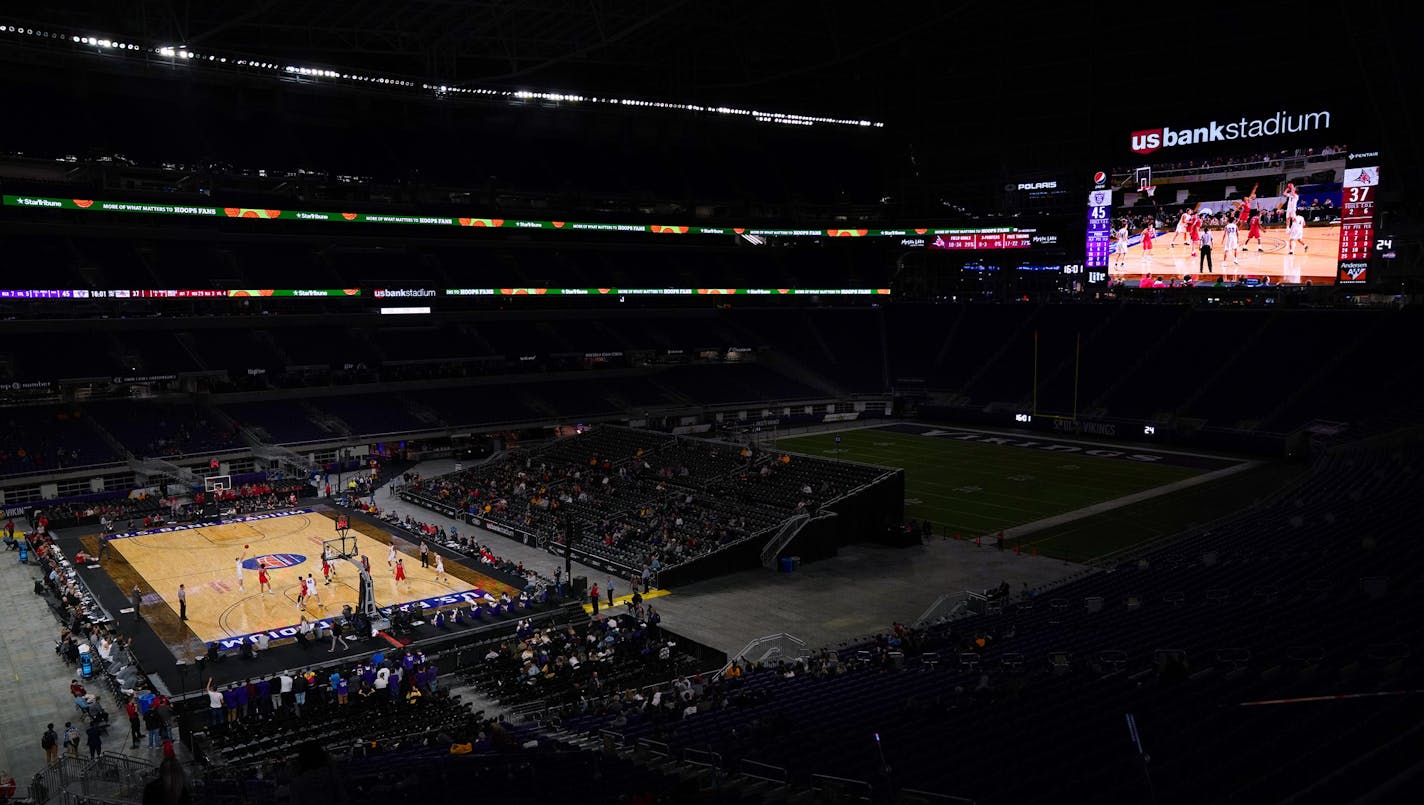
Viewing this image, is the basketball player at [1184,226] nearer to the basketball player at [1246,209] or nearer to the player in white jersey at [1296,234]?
the basketball player at [1246,209]

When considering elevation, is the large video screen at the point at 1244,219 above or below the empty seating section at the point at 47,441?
above

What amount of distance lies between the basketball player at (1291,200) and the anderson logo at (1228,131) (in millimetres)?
2382

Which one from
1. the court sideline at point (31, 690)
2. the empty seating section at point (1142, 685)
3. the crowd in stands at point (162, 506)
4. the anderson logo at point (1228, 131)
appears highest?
the anderson logo at point (1228, 131)

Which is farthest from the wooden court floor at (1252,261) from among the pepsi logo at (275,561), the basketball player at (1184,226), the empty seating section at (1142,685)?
the pepsi logo at (275,561)

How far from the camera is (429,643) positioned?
26703 millimetres

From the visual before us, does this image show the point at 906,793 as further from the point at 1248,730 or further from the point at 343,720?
the point at 343,720

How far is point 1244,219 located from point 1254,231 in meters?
0.72

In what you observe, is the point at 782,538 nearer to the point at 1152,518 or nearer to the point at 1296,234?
the point at 1152,518

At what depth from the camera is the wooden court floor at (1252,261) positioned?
42062 millimetres

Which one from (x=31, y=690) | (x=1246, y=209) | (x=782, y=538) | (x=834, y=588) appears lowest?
(x=834, y=588)

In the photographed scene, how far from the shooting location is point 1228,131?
145 feet

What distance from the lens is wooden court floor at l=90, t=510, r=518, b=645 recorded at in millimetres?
28953

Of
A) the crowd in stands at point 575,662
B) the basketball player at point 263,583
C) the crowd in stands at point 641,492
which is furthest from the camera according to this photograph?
the crowd in stands at point 641,492

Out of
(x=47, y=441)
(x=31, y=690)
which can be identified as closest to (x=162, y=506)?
(x=47, y=441)
